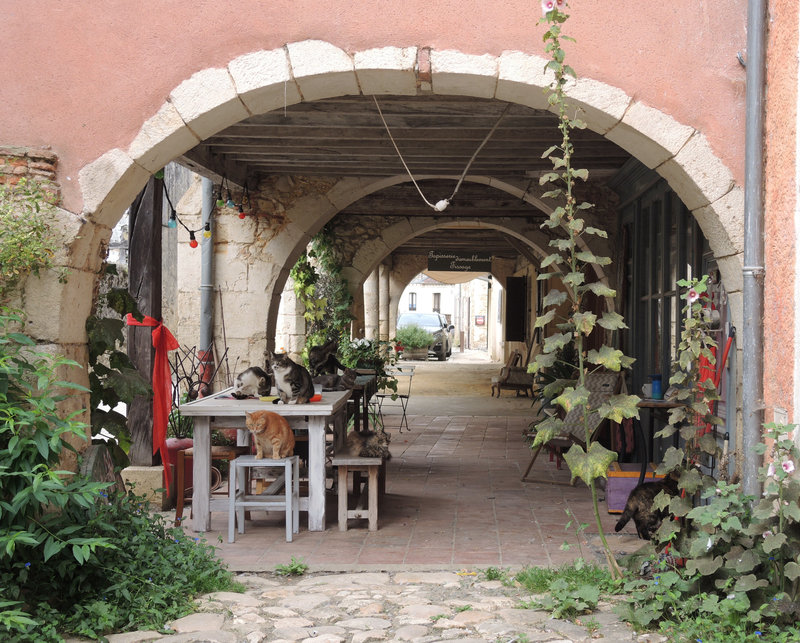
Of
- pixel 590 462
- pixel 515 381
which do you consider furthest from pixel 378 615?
pixel 515 381

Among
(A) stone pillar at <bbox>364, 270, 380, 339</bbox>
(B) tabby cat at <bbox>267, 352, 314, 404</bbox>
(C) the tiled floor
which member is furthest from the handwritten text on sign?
(B) tabby cat at <bbox>267, 352, 314, 404</bbox>

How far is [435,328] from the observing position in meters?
31.3

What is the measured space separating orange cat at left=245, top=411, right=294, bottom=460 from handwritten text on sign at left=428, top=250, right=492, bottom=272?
10840 mm

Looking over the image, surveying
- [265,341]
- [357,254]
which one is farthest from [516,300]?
[265,341]

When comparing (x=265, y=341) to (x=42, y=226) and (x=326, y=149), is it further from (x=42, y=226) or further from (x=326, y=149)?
(x=42, y=226)

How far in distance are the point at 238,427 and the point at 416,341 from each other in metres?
24.0

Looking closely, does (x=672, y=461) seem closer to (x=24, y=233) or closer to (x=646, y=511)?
(x=646, y=511)

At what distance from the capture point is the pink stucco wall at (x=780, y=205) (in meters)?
3.46

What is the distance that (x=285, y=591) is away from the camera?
3.99 m

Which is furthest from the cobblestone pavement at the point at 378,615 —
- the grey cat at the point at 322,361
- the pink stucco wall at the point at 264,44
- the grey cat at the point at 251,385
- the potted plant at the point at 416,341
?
the potted plant at the point at 416,341

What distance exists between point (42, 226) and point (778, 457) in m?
3.39

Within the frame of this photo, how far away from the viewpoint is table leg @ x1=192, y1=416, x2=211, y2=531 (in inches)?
203

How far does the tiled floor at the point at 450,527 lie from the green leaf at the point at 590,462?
0.18 m

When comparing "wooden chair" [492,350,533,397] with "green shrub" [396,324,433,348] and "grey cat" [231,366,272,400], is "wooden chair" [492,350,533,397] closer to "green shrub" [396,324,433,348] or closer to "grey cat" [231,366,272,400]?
"grey cat" [231,366,272,400]
